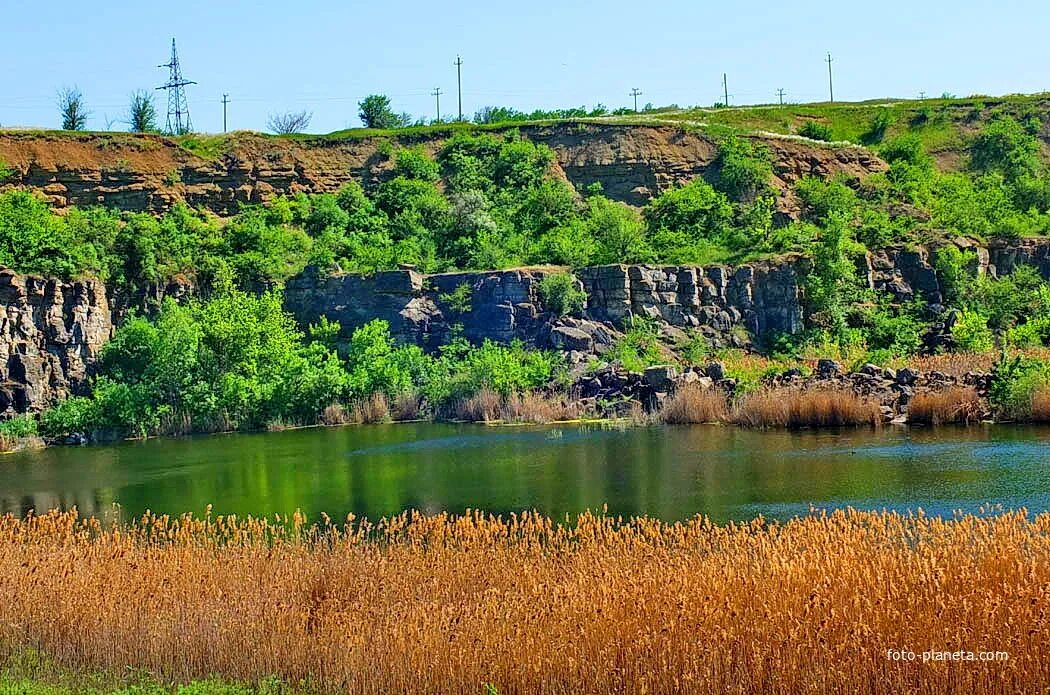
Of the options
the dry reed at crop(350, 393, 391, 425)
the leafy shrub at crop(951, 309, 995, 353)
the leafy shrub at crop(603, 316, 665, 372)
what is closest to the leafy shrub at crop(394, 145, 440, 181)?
the leafy shrub at crop(603, 316, 665, 372)

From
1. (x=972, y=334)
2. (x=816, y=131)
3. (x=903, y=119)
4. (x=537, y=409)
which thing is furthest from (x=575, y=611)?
(x=903, y=119)

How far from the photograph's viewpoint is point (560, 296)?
2002 inches

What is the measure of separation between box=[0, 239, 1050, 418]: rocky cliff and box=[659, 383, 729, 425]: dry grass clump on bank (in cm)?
795

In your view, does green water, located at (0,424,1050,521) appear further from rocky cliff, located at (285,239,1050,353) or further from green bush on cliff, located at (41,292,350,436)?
rocky cliff, located at (285,239,1050,353)

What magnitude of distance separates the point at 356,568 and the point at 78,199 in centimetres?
5384

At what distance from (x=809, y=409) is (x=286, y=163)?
3973 cm

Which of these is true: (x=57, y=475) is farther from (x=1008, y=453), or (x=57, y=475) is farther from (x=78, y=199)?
(x=78, y=199)

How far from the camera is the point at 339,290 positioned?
53625 millimetres

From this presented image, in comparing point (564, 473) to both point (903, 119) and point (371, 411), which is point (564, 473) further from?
point (903, 119)

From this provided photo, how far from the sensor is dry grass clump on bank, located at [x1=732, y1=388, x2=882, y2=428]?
37.1m

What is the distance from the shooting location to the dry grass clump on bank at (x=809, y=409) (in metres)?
37.1

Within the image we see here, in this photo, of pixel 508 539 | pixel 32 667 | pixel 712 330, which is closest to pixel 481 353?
pixel 712 330

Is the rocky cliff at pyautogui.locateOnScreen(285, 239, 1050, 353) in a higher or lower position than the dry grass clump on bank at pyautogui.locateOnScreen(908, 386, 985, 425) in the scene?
higher

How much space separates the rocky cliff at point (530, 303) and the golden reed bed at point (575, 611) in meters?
34.7
